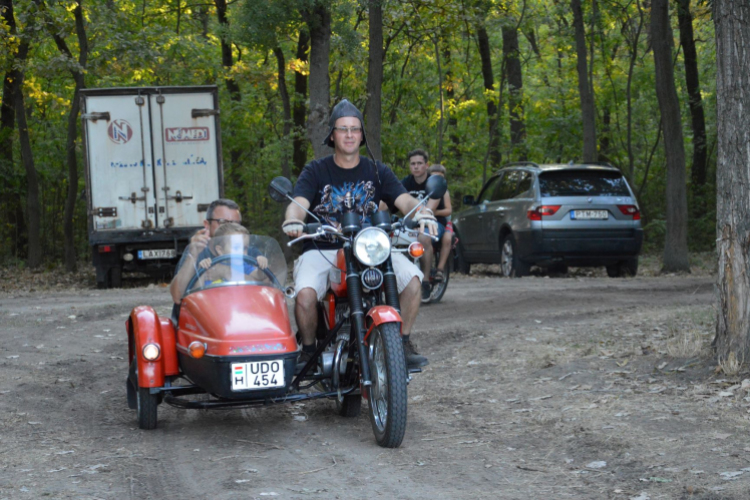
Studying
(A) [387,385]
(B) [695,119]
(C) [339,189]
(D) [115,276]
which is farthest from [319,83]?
→ (B) [695,119]

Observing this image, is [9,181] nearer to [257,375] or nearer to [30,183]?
[30,183]

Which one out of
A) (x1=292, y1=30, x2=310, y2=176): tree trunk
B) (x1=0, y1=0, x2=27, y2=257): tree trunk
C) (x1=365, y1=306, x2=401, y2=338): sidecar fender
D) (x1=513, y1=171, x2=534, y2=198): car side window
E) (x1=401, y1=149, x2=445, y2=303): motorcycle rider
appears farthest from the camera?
(x1=0, y1=0, x2=27, y2=257): tree trunk

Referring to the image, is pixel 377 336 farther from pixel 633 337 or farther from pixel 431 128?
pixel 431 128

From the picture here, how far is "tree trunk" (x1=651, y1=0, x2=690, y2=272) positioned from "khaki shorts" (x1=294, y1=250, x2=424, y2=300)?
11884mm

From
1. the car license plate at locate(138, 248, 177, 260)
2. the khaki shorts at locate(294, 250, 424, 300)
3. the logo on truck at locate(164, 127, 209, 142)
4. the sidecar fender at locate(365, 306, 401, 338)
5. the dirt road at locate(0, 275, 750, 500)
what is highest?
the logo on truck at locate(164, 127, 209, 142)

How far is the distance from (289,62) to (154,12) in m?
6.41

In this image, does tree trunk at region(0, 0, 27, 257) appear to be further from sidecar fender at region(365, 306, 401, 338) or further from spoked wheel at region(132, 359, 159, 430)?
sidecar fender at region(365, 306, 401, 338)

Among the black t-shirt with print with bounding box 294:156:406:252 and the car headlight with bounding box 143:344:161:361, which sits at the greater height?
the black t-shirt with print with bounding box 294:156:406:252

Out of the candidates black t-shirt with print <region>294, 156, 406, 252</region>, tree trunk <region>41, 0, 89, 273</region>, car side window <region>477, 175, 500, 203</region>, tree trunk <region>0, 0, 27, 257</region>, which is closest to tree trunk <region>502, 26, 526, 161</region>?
car side window <region>477, 175, 500, 203</region>

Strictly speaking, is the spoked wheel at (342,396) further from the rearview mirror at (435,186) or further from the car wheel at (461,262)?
the car wheel at (461,262)

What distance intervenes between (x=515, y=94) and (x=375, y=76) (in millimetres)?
11770

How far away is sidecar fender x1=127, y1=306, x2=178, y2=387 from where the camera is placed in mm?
5727

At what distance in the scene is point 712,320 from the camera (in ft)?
29.2

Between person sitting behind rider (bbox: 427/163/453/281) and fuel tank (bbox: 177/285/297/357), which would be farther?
person sitting behind rider (bbox: 427/163/453/281)
